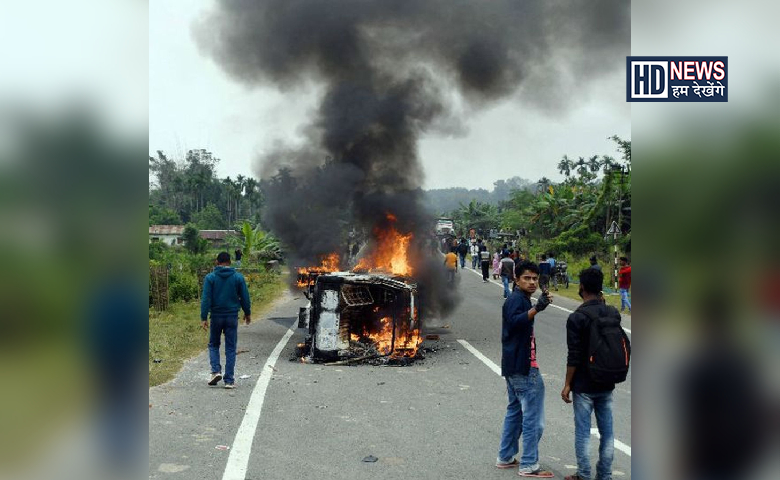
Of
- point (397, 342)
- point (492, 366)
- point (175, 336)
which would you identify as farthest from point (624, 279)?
point (175, 336)

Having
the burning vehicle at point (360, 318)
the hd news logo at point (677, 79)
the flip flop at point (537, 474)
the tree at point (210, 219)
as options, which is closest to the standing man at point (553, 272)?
the burning vehicle at point (360, 318)

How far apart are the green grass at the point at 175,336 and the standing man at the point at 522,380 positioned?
4.68m

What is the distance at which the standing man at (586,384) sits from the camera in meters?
4.23

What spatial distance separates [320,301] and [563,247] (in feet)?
73.2

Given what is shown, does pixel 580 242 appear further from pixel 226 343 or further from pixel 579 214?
pixel 226 343

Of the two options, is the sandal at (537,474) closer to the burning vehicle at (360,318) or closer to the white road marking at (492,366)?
the white road marking at (492,366)

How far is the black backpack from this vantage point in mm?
4094

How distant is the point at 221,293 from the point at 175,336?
4.32m

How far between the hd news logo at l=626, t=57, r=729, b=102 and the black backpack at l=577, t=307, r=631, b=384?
2492mm

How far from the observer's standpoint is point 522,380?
489 cm

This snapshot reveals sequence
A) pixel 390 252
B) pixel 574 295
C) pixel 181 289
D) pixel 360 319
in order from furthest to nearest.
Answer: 1. pixel 574 295
2. pixel 181 289
3. pixel 390 252
4. pixel 360 319

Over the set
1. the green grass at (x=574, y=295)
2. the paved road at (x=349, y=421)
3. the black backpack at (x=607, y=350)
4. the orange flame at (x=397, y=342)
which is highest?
the black backpack at (x=607, y=350)

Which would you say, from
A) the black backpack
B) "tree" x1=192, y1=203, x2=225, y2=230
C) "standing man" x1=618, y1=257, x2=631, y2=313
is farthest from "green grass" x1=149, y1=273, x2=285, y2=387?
"tree" x1=192, y1=203, x2=225, y2=230

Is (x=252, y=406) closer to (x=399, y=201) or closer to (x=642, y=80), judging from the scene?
(x=642, y=80)
